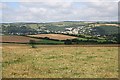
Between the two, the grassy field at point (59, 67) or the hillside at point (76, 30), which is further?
the hillside at point (76, 30)

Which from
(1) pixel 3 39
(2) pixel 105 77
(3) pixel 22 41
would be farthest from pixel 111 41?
(2) pixel 105 77

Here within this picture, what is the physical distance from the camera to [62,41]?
51719 millimetres

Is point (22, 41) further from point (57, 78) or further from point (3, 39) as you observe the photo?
point (57, 78)

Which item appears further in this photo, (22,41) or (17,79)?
(22,41)

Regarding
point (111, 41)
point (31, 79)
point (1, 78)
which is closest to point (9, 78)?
point (1, 78)

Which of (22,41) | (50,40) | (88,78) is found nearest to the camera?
(88,78)

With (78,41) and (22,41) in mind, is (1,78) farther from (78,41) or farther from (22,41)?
(78,41)

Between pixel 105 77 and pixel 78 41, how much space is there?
39759 mm

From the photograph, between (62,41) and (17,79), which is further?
(62,41)

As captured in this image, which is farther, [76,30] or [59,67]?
[76,30]

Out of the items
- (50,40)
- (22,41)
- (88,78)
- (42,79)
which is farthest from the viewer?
Result: (50,40)

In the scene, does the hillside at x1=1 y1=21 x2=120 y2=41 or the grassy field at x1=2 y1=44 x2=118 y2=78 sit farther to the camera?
the hillside at x1=1 y1=21 x2=120 y2=41

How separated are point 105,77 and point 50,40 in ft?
132

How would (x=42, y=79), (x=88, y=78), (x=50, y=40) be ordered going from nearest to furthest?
(x=42, y=79) → (x=88, y=78) → (x=50, y=40)
